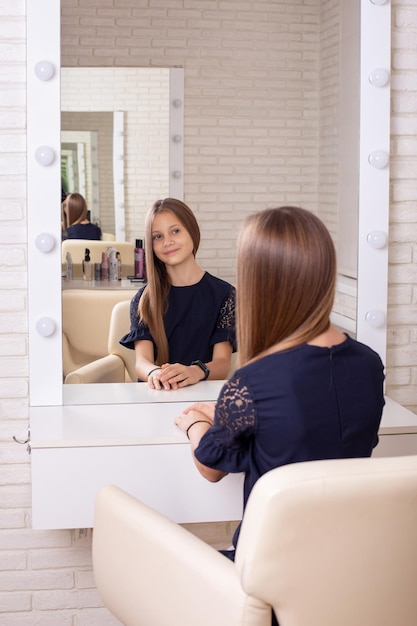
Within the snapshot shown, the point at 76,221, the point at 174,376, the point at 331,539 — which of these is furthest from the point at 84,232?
the point at 331,539

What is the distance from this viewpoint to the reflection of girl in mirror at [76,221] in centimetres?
224

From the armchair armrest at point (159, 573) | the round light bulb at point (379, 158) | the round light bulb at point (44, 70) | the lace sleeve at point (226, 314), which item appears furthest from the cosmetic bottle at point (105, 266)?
the round light bulb at point (379, 158)

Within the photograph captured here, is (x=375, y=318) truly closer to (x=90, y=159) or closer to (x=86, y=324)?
(x=86, y=324)

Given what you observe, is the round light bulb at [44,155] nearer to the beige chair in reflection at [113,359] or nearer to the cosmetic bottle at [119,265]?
the cosmetic bottle at [119,265]

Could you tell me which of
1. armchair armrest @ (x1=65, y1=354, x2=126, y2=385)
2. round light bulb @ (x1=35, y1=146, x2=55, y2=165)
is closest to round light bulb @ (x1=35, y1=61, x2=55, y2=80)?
round light bulb @ (x1=35, y1=146, x2=55, y2=165)

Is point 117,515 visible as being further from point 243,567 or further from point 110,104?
point 110,104

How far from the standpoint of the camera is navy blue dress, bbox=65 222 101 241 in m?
2.26

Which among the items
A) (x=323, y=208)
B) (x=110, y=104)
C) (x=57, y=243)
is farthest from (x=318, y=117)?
(x=57, y=243)

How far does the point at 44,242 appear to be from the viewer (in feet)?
7.41

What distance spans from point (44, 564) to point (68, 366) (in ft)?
1.88

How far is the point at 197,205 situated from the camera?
7.68ft

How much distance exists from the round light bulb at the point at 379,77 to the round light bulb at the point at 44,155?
91 cm

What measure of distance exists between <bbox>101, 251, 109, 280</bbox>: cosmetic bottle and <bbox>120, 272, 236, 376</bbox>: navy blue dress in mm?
108

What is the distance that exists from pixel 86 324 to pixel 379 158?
93 cm
